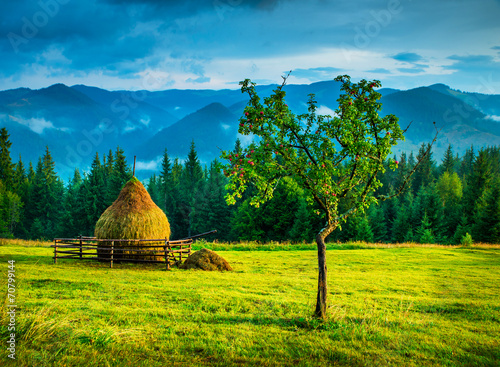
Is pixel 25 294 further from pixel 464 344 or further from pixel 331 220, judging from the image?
pixel 464 344

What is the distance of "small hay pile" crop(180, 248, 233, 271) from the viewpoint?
1998 centimetres

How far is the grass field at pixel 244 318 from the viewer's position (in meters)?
7.12

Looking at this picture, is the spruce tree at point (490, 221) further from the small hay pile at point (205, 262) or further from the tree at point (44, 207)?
the tree at point (44, 207)

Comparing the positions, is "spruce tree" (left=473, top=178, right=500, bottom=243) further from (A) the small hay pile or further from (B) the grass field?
(A) the small hay pile

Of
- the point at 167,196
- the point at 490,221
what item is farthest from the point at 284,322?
the point at 167,196

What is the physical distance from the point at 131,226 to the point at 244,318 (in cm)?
1359

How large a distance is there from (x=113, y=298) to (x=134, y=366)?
6505 millimetres

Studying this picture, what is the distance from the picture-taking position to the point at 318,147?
9672 mm

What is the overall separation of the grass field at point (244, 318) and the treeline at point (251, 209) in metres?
26.7

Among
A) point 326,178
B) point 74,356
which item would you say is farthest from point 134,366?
point 326,178

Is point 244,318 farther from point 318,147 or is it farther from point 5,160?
point 5,160

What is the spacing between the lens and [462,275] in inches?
779

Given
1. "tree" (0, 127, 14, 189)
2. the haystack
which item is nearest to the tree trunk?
the haystack

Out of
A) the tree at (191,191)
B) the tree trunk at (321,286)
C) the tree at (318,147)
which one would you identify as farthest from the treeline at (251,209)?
the tree trunk at (321,286)
